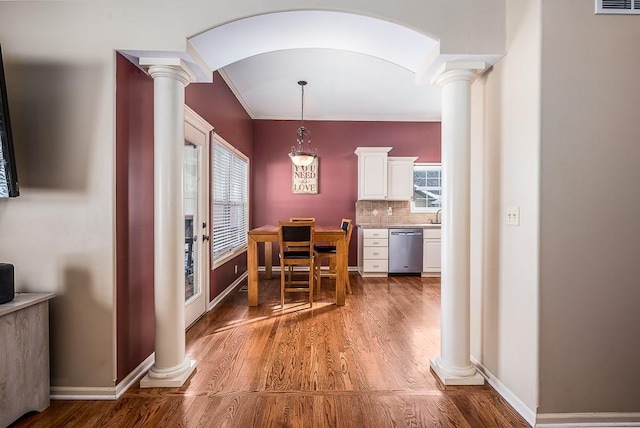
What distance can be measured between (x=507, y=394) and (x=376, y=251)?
354cm

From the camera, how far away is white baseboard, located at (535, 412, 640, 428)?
1.73 m

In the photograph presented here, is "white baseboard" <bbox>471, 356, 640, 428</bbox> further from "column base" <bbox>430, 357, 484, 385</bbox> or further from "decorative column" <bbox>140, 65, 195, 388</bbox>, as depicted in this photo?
"decorative column" <bbox>140, 65, 195, 388</bbox>

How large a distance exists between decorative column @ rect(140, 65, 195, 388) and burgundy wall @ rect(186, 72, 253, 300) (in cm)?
90

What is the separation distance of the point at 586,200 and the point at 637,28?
97 cm

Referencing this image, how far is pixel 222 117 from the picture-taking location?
403 cm

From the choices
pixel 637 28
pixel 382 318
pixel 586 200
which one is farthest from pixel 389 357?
pixel 637 28

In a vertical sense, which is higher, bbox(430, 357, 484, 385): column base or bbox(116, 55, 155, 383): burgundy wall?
bbox(116, 55, 155, 383): burgundy wall

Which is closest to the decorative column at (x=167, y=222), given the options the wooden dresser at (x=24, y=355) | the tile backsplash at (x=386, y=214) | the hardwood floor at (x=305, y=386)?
the hardwood floor at (x=305, y=386)

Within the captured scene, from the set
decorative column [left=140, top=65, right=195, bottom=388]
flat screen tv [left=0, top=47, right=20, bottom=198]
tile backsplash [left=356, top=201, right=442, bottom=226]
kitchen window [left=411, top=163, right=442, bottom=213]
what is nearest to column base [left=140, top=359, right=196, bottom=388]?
decorative column [left=140, top=65, right=195, bottom=388]

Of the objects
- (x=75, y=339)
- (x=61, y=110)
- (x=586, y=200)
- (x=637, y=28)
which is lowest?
(x=75, y=339)

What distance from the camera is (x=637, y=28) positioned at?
1.74 metres

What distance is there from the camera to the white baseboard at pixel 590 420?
5.67ft

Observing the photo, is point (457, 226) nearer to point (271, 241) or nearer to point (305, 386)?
point (305, 386)

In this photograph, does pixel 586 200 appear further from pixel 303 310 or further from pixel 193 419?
pixel 303 310
